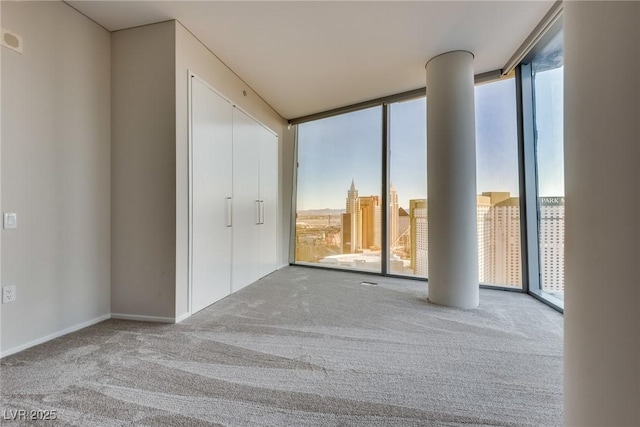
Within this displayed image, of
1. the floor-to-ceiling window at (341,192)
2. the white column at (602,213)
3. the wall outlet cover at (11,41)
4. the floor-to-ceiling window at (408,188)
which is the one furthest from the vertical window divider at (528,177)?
the wall outlet cover at (11,41)

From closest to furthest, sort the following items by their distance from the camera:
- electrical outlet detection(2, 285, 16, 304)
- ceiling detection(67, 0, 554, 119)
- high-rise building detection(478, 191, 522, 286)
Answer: electrical outlet detection(2, 285, 16, 304), ceiling detection(67, 0, 554, 119), high-rise building detection(478, 191, 522, 286)

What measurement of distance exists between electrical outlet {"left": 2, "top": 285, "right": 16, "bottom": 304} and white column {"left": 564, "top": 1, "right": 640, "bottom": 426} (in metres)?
3.24

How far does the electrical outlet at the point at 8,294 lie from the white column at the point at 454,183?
3.64 m

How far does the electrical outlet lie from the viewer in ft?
6.20

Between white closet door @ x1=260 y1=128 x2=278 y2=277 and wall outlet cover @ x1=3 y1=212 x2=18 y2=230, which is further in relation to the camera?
white closet door @ x1=260 y1=128 x2=278 y2=277

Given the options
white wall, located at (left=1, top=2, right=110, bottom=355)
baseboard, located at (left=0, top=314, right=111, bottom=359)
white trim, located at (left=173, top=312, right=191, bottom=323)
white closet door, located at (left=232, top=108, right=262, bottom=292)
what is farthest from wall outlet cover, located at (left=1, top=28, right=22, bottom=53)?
white trim, located at (left=173, top=312, right=191, bottom=323)

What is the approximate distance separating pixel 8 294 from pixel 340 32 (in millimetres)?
3452

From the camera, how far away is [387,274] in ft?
13.8

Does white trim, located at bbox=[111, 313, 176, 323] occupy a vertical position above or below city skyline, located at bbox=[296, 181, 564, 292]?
below

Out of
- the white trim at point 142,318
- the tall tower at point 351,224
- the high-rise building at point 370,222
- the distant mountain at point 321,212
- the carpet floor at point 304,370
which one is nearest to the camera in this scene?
the carpet floor at point 304,370

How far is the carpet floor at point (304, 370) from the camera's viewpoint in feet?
4.44

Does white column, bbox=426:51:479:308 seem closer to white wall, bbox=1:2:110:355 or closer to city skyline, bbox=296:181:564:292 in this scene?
city skyline, bbox=296:181:564:292

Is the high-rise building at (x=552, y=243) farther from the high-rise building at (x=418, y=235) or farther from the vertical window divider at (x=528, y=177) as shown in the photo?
the high-rise building at (x=418, y=235)

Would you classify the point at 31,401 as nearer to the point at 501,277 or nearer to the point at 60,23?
the point at 60,23
